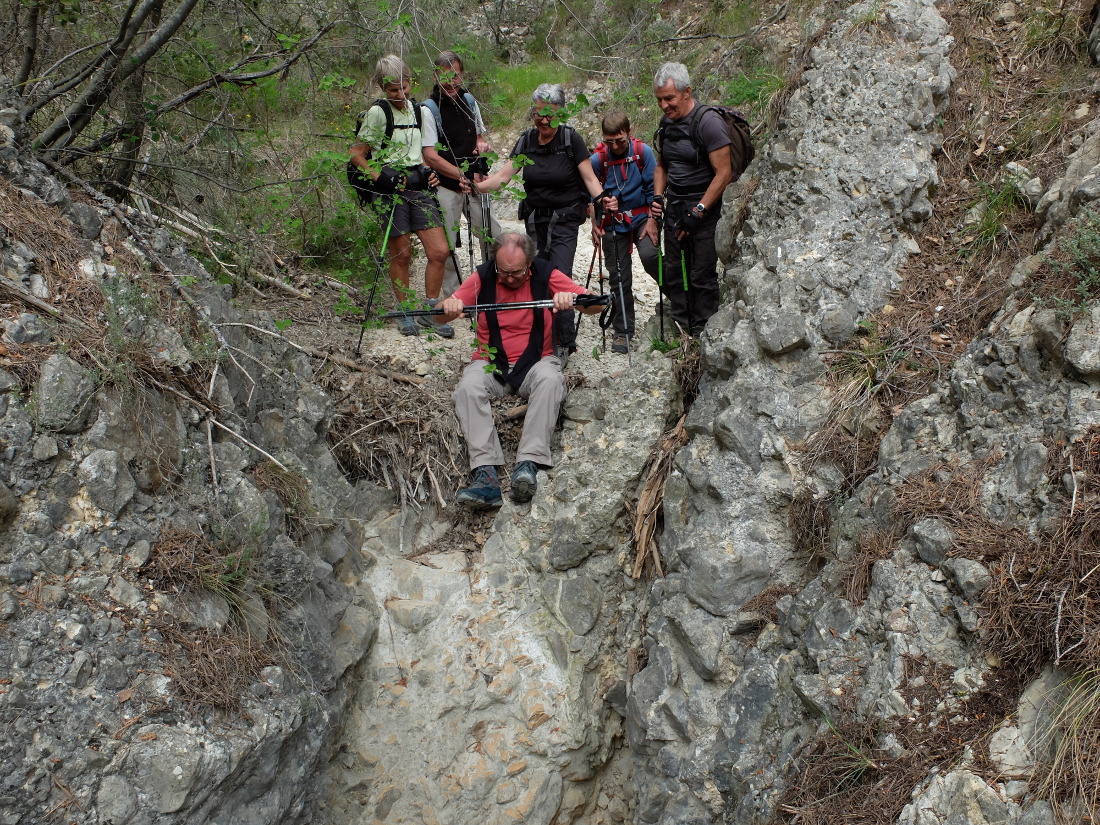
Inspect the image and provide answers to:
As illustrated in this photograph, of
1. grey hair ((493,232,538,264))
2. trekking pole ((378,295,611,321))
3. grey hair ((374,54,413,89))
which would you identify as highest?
grey hair ((374,54,413,89))

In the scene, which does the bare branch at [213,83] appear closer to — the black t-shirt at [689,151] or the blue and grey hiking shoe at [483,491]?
the black t-shirt at [689,151]

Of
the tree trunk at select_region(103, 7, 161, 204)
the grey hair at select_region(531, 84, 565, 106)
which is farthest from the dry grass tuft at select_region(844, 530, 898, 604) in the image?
the tree trunk at select_region(103, 7, 161, 204)

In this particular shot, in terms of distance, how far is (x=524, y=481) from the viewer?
17.0 ft

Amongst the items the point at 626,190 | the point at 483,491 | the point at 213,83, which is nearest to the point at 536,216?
the point at 626,190

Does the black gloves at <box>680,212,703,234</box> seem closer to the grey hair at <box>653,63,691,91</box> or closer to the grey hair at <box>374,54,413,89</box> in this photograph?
the grey hair at <box>653,63,691,91</box>

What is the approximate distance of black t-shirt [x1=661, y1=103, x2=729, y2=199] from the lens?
5133 millimetres

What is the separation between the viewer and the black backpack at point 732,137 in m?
5.19

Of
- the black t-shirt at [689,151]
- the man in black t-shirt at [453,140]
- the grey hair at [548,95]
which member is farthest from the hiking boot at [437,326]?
the black t-shirt at [689,151]

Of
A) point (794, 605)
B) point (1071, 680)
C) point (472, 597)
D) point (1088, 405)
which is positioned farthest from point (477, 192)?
point (1071, 680)

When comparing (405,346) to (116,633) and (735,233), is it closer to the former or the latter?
(735,233)

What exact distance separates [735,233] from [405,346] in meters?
2.67

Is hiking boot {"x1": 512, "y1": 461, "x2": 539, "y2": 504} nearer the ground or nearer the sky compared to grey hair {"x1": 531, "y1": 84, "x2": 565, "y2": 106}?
Answer: nearer the ground

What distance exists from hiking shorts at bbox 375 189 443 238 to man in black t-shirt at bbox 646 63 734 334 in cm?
168

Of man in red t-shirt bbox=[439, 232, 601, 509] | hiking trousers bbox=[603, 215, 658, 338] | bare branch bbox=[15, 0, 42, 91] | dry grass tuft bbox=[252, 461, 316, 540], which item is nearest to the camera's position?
dry grass tuft bbox=[252, 461, 316, 540]
